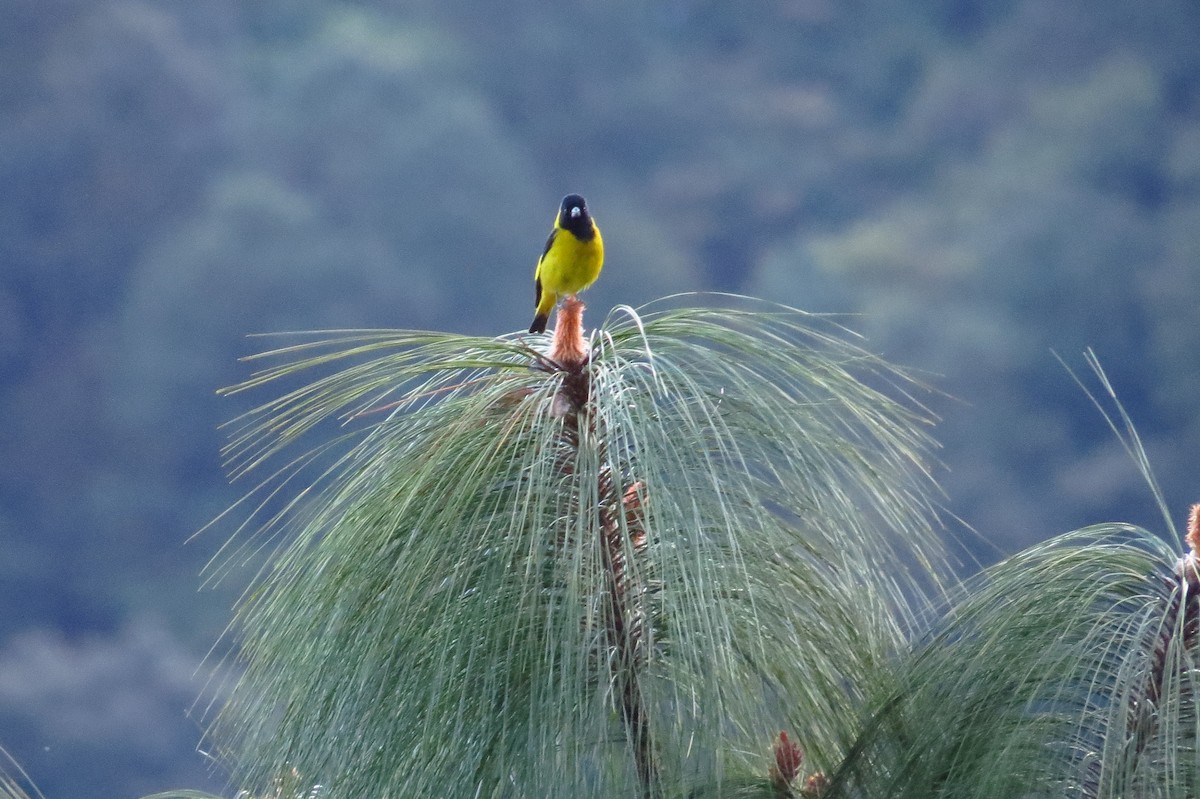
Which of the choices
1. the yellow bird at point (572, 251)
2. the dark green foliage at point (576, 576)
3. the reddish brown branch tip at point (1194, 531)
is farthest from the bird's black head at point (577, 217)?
the reddish brown branch tip at point (1194, 531)

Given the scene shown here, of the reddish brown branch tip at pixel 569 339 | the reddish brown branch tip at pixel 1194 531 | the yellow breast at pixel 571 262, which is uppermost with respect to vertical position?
the yellow breast at pixel 571 262

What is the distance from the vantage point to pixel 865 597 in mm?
975

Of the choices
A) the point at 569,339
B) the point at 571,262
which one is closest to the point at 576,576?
the point at 569,339

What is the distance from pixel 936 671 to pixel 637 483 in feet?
0.81

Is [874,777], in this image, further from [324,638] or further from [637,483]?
[324,638]

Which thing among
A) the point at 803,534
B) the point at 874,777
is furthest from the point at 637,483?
the point at 874,777

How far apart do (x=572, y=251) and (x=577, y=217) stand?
38mm

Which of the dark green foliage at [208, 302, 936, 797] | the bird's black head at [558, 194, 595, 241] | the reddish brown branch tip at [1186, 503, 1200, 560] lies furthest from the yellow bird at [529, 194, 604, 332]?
the reddish brown branch tip at [1186, 503, 1200, 560]

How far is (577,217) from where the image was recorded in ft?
4.69

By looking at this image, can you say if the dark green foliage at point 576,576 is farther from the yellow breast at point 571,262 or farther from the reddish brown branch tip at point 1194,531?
the yellow breast at point 571,262

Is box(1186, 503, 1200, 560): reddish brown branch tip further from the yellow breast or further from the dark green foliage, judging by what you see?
the yellow breast

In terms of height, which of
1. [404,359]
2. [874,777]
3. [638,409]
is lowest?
[874,777]

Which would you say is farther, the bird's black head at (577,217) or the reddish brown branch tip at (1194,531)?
the bird's black head at (577,217)

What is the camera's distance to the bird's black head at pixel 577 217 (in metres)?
1.43
